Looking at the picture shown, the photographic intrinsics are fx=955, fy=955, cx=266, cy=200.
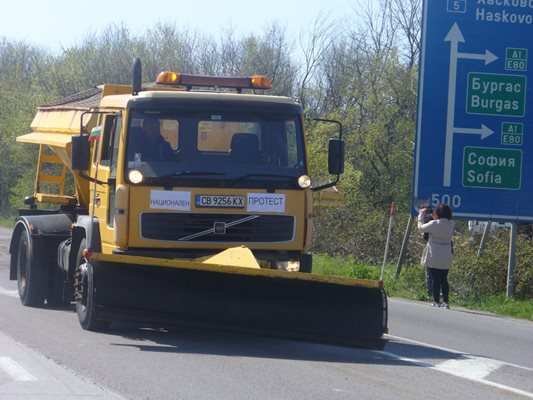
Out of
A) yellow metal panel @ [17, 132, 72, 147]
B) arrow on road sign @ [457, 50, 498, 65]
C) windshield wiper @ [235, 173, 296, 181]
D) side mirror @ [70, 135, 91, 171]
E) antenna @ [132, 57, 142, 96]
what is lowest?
windshield wiper @ [235, 173, 296, 181]

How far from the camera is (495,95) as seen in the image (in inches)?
701

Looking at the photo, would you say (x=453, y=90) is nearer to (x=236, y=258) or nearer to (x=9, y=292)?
(x=9, y=292)

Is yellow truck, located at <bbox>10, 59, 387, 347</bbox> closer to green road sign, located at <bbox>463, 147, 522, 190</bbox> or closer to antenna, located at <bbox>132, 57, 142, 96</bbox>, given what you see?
antenna, located at <bbox>132, 57, 142, 96</bbox>

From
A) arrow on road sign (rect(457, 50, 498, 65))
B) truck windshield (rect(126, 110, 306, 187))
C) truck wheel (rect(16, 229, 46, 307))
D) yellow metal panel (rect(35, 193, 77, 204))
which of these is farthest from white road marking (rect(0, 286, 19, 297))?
arrow on road sign (rect(457, 50, 498, 65))

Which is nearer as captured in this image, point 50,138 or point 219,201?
point 219,201

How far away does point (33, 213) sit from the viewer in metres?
14.8

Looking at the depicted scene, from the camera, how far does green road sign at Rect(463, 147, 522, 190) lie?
17.8m

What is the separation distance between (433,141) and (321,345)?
819cm

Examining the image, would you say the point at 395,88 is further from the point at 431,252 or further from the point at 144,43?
the point at 431,252

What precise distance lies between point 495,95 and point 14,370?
11912 mm

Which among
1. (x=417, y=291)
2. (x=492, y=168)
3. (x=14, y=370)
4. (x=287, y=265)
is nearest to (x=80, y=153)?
(x=287, y=265)

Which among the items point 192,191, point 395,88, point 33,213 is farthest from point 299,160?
point 395,88

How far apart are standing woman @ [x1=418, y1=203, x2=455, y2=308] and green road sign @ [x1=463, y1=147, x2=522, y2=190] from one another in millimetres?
2160

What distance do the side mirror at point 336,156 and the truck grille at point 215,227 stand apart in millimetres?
967
